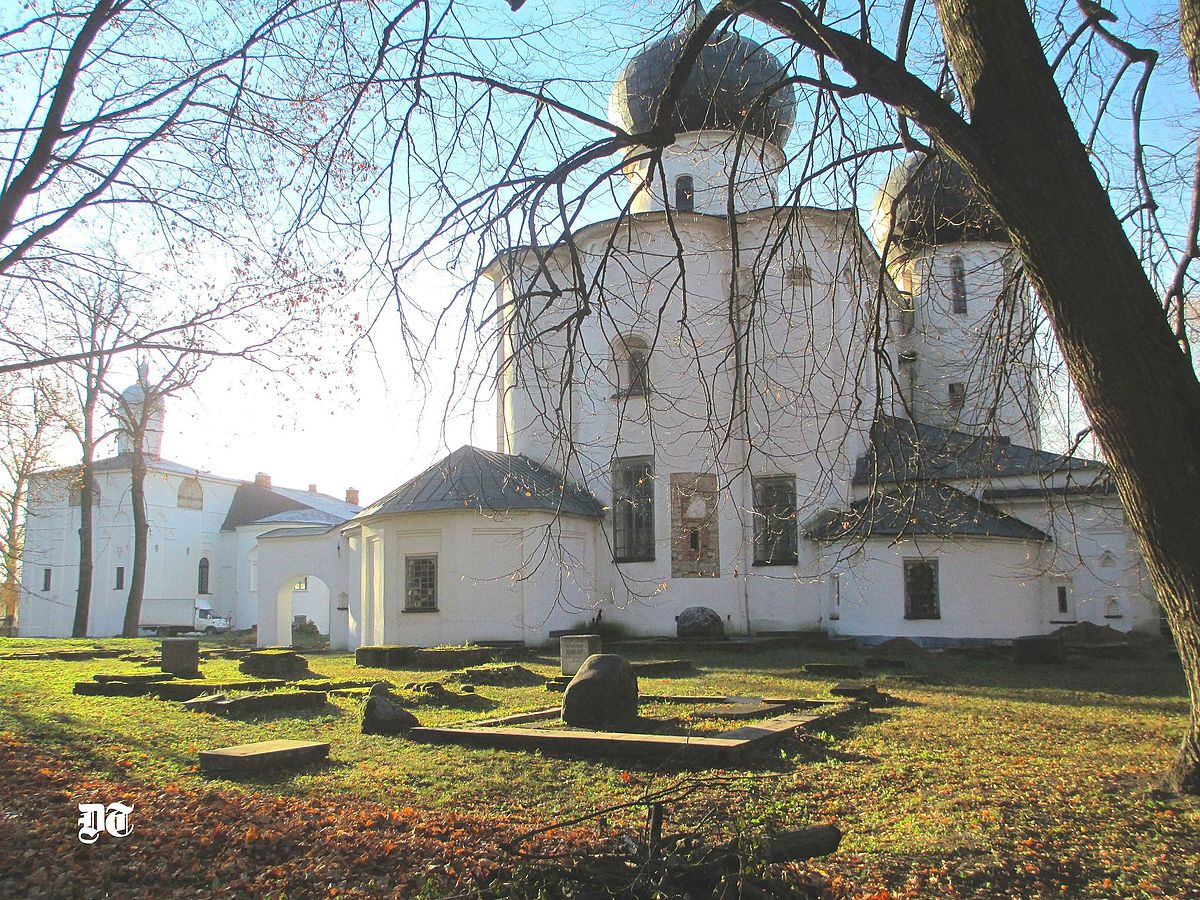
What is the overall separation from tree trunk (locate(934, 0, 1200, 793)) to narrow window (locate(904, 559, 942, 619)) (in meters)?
17.7

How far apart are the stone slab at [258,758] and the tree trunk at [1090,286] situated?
641 cm

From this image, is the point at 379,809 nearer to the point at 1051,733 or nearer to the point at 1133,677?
the point at 1051,733

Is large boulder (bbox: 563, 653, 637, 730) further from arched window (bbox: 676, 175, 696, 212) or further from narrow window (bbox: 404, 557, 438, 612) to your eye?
arched window (bbox: 676, 175, 696, 212)

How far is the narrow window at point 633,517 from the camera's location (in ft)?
84.7

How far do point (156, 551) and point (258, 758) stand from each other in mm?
45092

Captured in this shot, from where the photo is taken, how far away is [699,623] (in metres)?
24.4

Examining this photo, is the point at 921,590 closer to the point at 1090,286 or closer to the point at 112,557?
the point at 1090,286

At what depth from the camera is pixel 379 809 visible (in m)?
6.47

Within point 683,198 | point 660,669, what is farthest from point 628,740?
point 683,198

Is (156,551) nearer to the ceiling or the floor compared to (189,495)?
nearer to the floor

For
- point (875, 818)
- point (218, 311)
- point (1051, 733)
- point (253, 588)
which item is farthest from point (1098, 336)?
point (253, 588)

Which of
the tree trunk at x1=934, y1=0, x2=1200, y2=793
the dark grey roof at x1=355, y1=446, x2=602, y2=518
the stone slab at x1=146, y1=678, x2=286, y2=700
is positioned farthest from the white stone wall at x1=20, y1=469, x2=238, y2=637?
the tree trunk at x1=934, y1=0, x2=1200, y2=793

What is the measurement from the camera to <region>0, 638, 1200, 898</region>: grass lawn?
5.08 metres

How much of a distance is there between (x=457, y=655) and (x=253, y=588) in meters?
32.5
